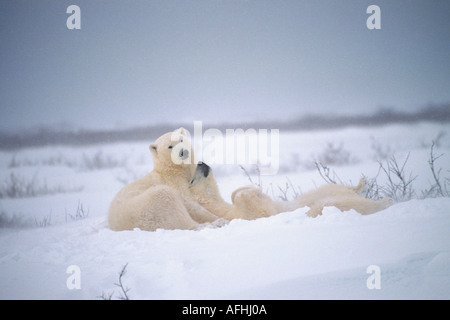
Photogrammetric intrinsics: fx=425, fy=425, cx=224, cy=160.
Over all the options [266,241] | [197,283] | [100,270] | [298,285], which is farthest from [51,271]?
[298,285]

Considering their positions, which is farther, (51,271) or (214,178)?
(214,178)

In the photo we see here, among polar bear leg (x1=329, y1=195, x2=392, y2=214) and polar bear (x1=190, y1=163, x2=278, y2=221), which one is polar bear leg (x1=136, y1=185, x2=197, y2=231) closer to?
polar bear (x1=190, y1=163, x2=278, y2=221)

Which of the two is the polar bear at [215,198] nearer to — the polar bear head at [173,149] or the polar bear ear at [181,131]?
the polar bear head at [173,149]

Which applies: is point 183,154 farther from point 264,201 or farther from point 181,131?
point 264,201

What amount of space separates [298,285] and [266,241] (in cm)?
48

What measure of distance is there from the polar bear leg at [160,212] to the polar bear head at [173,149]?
382mm

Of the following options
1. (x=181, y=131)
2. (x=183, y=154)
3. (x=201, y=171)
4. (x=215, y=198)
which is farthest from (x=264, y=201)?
(x=181, y=131)

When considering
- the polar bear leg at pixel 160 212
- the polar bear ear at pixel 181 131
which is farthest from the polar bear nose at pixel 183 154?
the polar bear leg at pixel 160 212

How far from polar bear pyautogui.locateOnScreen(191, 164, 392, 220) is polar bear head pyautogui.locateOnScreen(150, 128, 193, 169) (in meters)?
0.22

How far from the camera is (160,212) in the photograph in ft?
10.8

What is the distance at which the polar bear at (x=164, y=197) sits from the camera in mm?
3309

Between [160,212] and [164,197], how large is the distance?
0.41 feet

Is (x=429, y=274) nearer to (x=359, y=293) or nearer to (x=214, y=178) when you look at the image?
(x=359, y=293)
